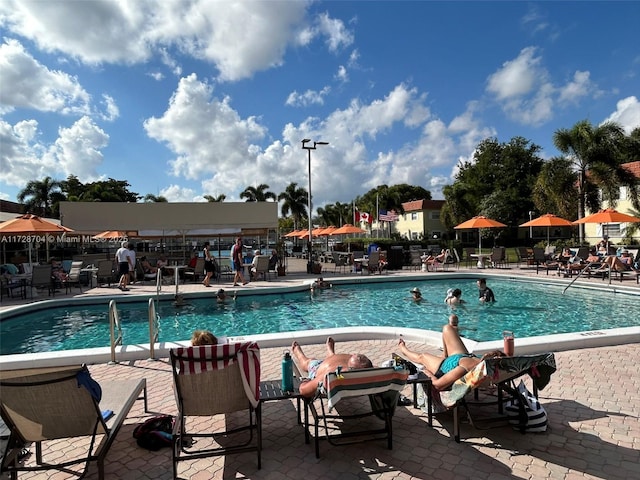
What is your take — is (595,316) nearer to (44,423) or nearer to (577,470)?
(577,470)

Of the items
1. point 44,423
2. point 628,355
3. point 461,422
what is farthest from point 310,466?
point 628,355

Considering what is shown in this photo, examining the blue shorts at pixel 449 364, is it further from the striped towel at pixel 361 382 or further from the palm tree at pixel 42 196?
the palm tree at pixel 42 196

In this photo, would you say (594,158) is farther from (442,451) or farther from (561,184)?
(442,451)

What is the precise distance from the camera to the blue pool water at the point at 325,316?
8438 millimetres

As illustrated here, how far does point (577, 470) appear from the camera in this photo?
2850 mm

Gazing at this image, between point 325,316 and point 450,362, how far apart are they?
6.69m

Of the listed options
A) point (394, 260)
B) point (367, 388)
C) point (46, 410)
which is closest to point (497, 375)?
point (367, 388)

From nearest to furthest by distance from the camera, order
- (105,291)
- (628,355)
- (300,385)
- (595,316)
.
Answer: (300,385), (628,355), (595,316), (105,291)

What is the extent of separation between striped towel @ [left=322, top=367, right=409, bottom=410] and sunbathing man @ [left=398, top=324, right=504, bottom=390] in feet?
1.98

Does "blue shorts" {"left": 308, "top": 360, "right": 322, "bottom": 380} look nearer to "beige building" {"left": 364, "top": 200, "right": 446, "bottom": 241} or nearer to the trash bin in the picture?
the trash bin

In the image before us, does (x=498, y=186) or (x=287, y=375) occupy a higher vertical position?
(x=498, y=186)

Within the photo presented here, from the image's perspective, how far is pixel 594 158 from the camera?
73.9 feet

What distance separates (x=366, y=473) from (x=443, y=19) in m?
11.6

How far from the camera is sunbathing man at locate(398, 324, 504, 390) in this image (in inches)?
131
